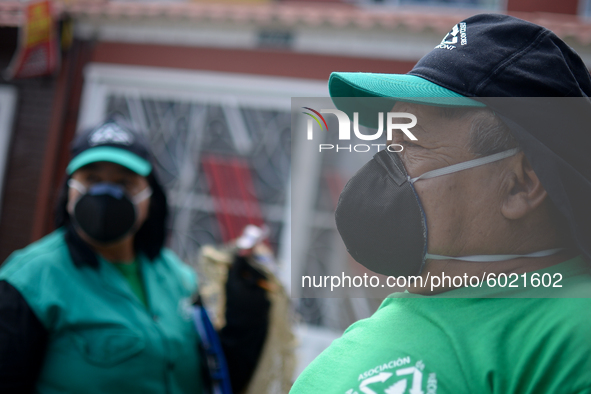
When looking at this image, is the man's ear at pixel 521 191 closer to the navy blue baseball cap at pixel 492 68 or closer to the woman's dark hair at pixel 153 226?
the navy blue baseball cap at pixel 492 68

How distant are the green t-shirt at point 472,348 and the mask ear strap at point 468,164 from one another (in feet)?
0.75

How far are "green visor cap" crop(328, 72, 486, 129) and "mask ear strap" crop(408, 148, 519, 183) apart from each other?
102mm

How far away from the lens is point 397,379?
33.4 inches

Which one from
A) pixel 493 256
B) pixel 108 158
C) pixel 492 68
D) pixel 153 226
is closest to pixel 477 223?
pixel 493 256

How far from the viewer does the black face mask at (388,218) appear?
95cm

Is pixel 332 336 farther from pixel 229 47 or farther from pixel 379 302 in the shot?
pixel 379 302

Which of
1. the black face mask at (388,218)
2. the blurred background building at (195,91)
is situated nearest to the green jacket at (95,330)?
the black face mask at (388,218)

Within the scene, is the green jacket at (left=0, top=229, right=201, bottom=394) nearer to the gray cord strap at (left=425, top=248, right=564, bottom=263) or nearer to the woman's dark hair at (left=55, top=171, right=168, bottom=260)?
the woman's dark hair at (left=55, top=171, right=168, bottom=260)

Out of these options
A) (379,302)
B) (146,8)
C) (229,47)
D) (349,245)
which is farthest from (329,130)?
(146,8)

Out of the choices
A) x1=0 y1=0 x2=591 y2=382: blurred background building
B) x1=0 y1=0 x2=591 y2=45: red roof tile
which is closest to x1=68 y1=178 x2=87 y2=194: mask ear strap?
x1=0 y1=0 x2=591 y2=382: blurred background building

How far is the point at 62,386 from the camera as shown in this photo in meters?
1.82

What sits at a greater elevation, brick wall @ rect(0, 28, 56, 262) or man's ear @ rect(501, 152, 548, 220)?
brick wall @ rect(0, 28, 56, 262)

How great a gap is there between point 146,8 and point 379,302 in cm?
488

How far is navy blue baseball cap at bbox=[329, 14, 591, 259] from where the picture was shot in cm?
86
